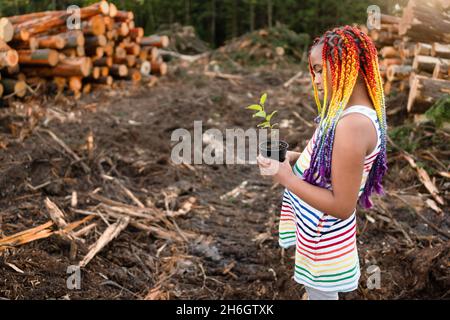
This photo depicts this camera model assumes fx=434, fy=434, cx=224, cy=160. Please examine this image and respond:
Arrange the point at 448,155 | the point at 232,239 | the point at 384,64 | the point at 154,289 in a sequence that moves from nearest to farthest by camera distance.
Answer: the point at 154,289 → the point at 232,239 → the point at 448,155 → the point at 384,64

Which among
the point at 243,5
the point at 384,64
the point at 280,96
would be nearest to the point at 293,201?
the point at 384,64

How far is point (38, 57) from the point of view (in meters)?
8.21

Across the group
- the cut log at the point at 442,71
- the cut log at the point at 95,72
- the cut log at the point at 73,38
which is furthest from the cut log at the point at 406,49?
the cut log at the point at 73,38

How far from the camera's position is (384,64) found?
8.57 m

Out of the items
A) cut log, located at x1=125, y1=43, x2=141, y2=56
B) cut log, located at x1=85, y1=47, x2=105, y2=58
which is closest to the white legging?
cut log, located at x1=85, y1=47, x2=105, y2=58

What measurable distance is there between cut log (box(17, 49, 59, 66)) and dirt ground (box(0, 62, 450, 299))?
3.14 feet

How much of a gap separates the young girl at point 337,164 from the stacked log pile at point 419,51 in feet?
13.9

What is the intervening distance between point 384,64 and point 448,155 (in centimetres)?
368

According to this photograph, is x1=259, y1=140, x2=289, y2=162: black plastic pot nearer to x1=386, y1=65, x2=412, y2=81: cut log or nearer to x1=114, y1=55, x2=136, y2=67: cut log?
x1=386, y1=65, x2=412, y2=81: cut log

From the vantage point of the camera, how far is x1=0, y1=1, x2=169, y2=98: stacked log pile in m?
8.13

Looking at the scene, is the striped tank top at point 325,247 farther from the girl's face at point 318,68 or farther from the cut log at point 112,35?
the cut log at point 112,35

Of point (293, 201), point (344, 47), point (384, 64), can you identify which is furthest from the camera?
point (384, 64)

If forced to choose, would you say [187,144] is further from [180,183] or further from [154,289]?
[154,289]

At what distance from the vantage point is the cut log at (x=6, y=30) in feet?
24.9
